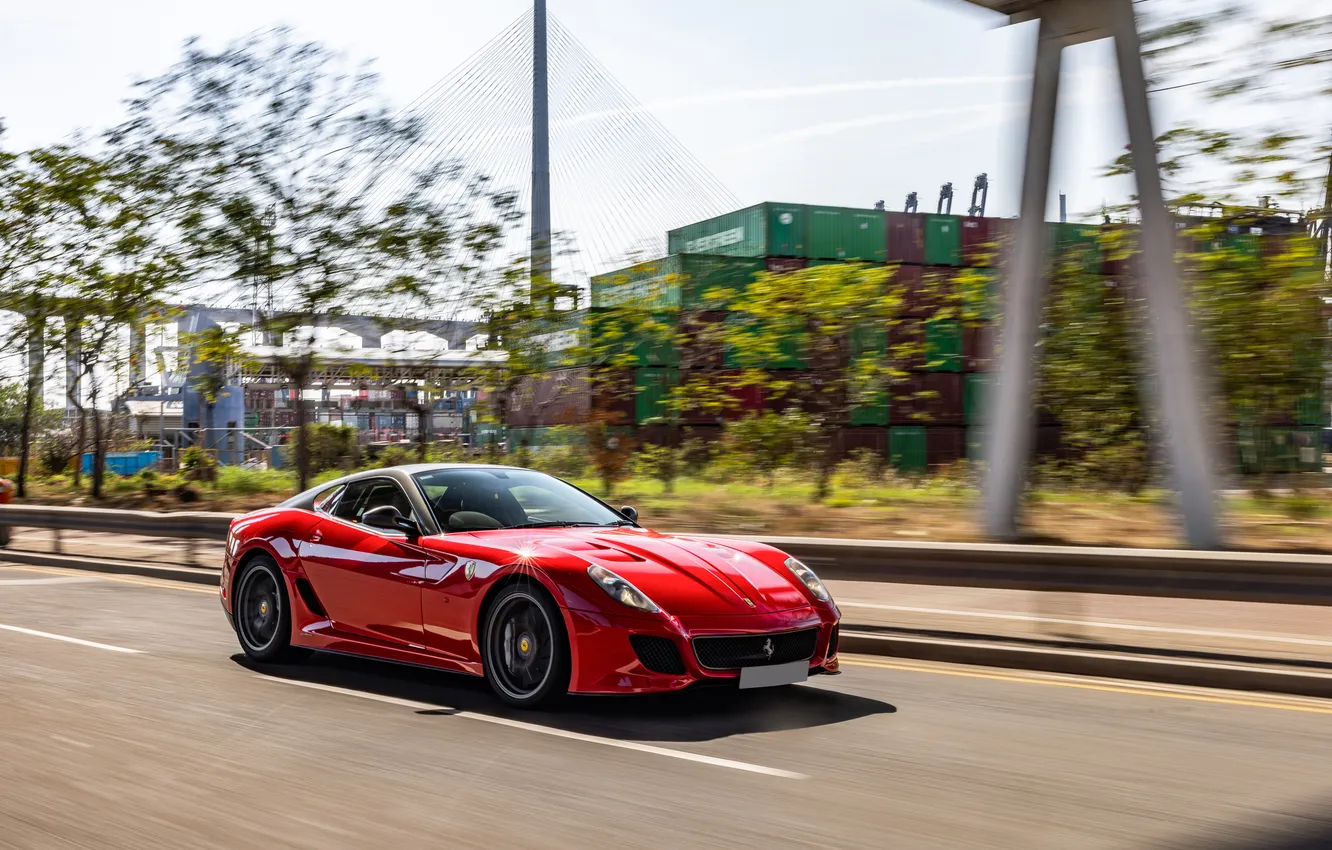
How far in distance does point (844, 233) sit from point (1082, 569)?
31.5 metres

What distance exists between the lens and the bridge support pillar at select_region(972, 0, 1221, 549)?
10.4 m

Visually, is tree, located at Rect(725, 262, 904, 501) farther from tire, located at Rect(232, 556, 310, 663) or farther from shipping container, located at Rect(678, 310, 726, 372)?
tire, located at Rect(232, 556, 310, 663)

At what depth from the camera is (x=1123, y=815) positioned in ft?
14.6

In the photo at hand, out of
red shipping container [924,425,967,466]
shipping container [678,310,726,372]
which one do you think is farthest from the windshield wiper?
red shipping container [924,425,967,466]

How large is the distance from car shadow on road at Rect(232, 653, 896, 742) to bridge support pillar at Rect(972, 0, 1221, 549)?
4590 mm

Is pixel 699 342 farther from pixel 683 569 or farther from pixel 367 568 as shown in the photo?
pixel 683 569

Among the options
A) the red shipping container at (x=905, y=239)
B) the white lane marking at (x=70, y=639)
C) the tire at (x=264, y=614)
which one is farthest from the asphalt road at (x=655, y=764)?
the red shipping container at (x=905, y=239)

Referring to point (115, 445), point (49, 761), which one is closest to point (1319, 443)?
point (49, 761)

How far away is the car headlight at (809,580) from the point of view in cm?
663

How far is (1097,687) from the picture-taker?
23.3ft

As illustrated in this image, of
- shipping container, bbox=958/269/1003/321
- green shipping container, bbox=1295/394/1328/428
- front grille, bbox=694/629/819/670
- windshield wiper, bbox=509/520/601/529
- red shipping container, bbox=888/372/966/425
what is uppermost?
shipping container, bbox=958/269/1003/321

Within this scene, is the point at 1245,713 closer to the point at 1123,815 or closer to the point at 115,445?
the point at 1123,815

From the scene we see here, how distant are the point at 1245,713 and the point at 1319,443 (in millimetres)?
17566

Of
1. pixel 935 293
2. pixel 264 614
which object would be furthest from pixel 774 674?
pixel 935 293
